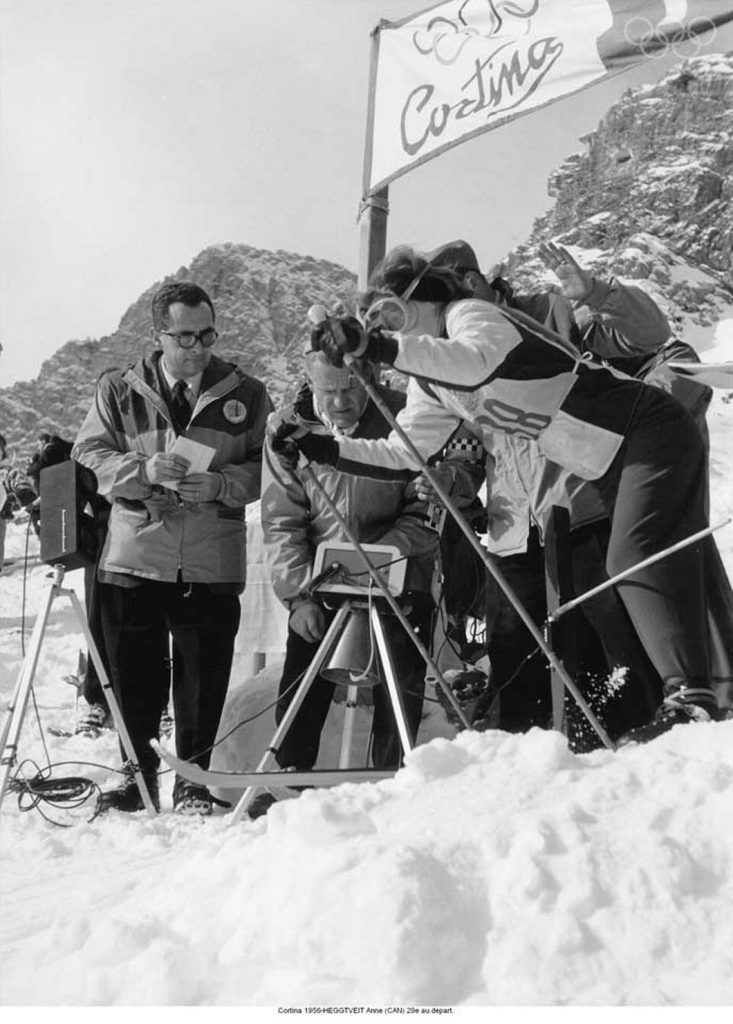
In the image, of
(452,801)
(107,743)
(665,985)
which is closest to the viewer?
(665,985)

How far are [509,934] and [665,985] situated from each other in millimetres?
204

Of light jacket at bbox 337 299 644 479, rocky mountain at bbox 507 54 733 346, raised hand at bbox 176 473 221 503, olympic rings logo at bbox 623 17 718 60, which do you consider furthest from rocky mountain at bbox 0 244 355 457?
light jacket at bbox 337 299 644 479

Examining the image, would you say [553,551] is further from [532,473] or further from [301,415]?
[301,415]

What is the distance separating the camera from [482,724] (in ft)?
10.1

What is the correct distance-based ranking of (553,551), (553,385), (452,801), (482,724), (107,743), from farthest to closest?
(107,743) < (482,724) < (553,551) < (553,385) < (452,801)

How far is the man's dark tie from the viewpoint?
139 inches

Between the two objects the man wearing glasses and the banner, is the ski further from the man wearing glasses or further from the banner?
the banner

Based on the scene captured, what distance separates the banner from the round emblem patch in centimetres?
83

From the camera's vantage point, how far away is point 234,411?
3.55 m

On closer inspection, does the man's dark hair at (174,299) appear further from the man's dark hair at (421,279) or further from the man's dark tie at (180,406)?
the man's dark hair at (421,279)

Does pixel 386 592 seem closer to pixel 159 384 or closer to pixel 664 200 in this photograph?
pixel 159 384

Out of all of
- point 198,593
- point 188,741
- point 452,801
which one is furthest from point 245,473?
point 452,801

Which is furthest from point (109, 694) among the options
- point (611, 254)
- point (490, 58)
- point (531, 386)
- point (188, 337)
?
point (611, 254)

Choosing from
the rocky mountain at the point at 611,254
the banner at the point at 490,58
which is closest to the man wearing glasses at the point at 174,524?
the banner at the point at 490,58
